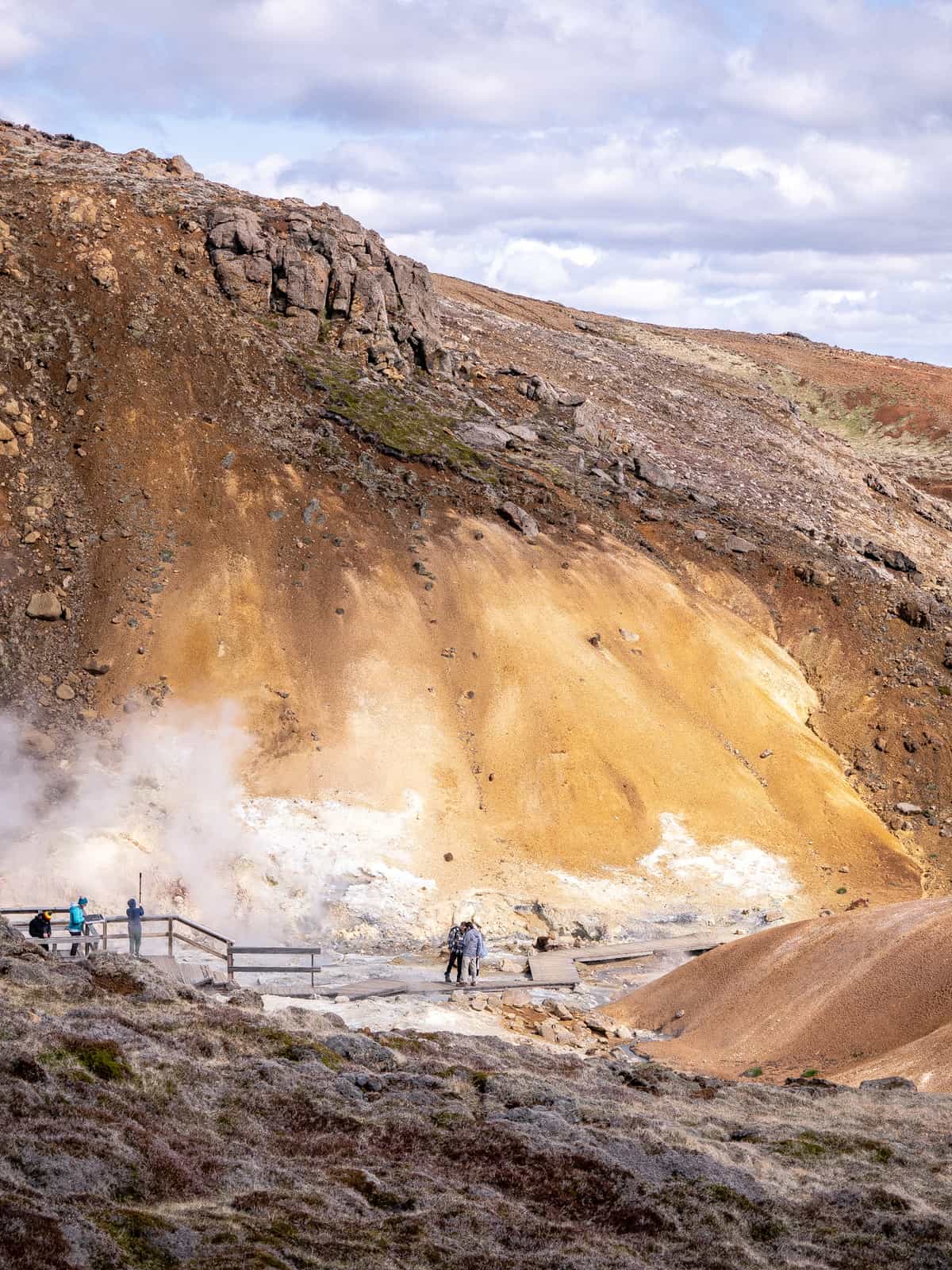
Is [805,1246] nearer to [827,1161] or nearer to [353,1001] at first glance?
[827,1161]

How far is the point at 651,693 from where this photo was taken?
42094 mm

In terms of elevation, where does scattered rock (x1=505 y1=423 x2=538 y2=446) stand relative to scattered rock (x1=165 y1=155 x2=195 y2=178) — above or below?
below

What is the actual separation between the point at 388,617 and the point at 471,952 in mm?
15236

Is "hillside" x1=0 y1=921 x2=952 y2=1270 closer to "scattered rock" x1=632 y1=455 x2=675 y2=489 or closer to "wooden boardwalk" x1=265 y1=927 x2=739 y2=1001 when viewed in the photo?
"wooden boardwalk" x1=265 y1=927 x2=739 y2=1001

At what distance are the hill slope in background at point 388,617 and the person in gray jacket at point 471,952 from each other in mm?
4858

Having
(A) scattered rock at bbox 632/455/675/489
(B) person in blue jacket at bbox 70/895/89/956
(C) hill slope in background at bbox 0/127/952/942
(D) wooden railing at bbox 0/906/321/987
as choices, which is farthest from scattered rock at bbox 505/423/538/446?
(B) person in blue jacket at bbox 70/895/89/956

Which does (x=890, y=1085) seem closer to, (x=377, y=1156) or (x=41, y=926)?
(x=377, y=1156)

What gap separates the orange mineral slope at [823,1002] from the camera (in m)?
23.6

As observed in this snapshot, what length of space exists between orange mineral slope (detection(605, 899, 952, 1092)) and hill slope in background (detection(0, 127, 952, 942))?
599 centimetres

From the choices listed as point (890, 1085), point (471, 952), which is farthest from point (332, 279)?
point (890, 1085)

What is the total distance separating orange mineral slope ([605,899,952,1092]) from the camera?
23.6 metres

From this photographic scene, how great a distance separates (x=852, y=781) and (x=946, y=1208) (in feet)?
93.6

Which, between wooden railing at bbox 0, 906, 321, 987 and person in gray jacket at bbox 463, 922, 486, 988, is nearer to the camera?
wooden railing at bbox 0, 906, 321, 987

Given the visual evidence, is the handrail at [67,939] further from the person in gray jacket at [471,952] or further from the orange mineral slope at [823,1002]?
the orange mineral slope at [823,1002]
